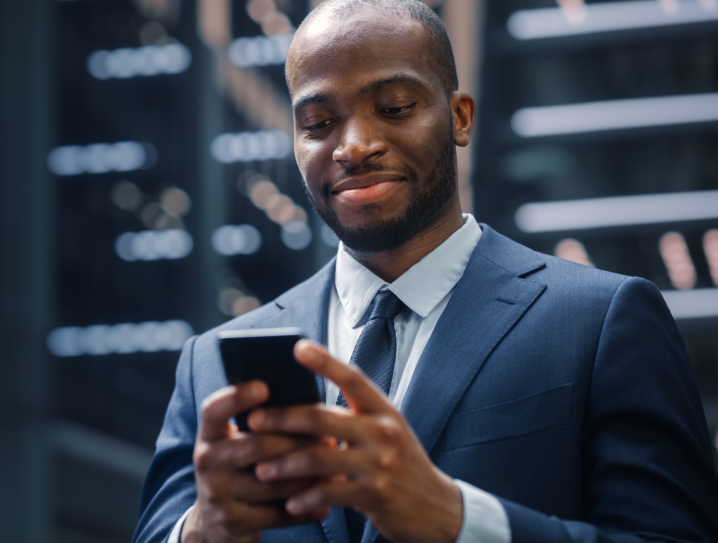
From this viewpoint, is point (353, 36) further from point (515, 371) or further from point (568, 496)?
point (568, 496)

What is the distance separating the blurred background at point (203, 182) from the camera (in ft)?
29.5

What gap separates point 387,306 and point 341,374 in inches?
31.0

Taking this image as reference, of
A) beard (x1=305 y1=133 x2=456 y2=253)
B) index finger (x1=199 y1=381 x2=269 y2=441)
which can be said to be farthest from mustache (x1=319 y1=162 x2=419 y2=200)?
index finger (x1=199 y1=381 x2=269 y2=441)

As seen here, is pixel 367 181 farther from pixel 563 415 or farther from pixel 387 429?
pixel 387 429

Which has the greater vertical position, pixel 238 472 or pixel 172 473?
pixel 238 472

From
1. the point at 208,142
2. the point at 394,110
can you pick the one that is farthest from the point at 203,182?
the point at 394,110

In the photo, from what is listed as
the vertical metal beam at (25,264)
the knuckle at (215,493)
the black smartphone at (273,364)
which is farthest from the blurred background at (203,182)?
the black smartphone at (273,364)

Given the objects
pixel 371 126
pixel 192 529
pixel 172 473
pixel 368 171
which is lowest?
pixel 172 473

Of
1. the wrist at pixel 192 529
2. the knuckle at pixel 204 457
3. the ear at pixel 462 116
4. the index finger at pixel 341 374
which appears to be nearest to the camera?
the index finger at pixel 341 374

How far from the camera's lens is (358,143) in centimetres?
177

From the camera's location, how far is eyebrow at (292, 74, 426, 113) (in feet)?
5.82

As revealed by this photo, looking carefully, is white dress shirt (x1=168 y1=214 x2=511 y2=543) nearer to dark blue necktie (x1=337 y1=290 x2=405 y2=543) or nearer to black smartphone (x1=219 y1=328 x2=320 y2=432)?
dark blue necktie (x1=337 y1=290 x2=405 y2=543)

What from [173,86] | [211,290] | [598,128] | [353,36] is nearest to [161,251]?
[211,290]

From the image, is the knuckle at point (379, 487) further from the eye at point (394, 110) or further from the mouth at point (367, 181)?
the eye at point (394, 110)
